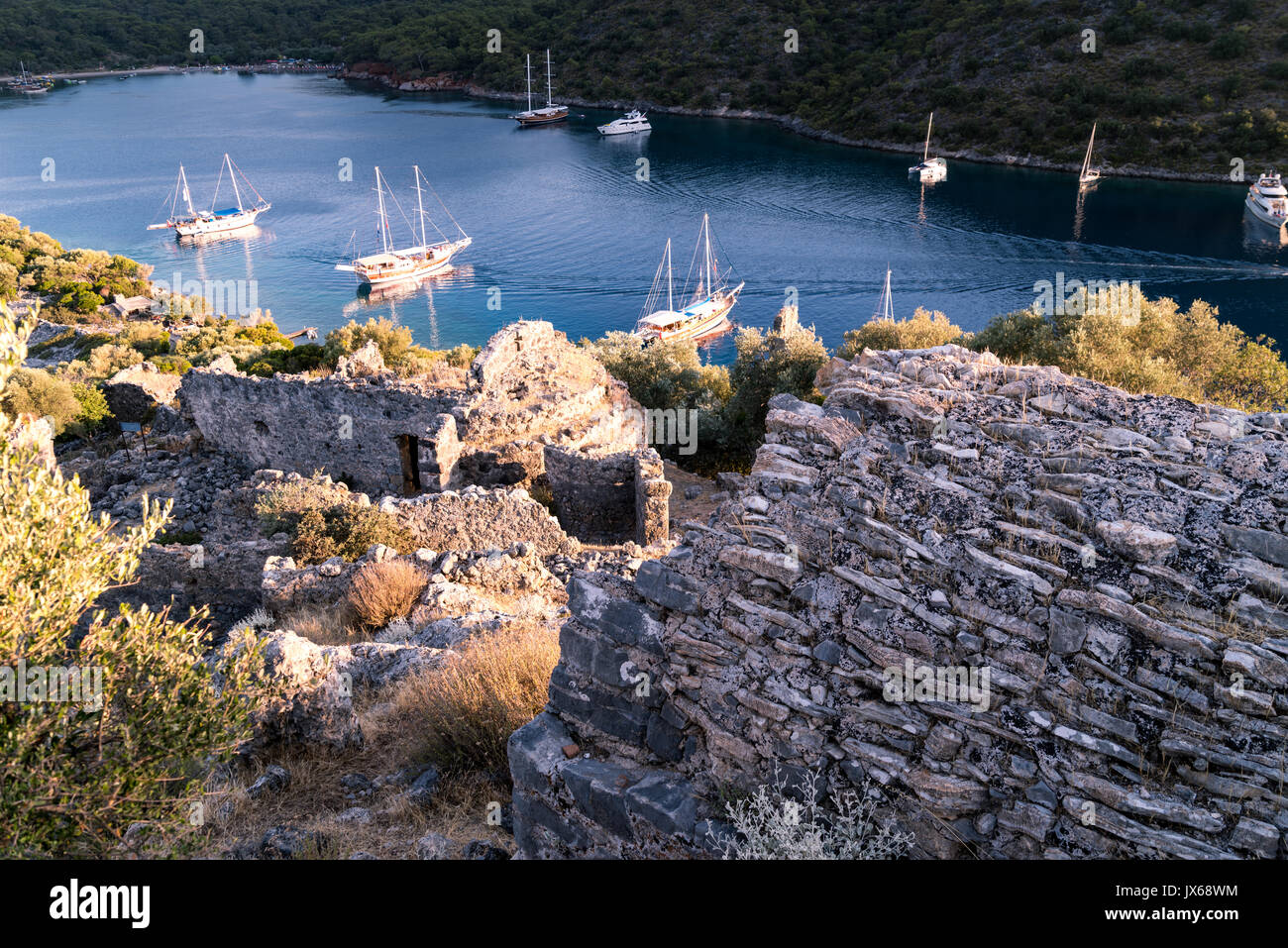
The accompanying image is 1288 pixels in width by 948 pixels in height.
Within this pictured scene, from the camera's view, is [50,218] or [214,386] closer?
[214,386]

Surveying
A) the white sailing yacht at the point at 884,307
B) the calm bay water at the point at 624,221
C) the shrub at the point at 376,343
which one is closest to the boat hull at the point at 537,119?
the calm bay water at the point at 624,221

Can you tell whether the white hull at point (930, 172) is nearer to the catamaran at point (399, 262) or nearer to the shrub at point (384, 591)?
the catamaran at point (399, 262)

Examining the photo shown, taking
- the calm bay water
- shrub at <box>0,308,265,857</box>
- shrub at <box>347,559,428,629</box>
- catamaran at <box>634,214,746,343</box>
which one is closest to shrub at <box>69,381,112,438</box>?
shrub at <box>347,559,428,629</box>

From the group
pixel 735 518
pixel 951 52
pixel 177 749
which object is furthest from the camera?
pixel 951 52

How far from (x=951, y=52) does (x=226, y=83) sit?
9508cm

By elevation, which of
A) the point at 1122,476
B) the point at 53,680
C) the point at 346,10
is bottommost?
the point at 53,680

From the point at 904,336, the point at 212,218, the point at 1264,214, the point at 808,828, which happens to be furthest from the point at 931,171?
the point at 808,828

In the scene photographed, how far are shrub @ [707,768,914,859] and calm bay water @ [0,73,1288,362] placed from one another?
120 feet

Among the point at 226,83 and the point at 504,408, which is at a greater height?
the point at 226,83

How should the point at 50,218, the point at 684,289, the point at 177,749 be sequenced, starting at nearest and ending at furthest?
1. the point at 177,749
2. the point at 684,289
3. the point at 50,218

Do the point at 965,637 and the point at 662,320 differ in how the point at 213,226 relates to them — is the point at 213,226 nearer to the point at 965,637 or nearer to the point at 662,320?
the point at 662,320
